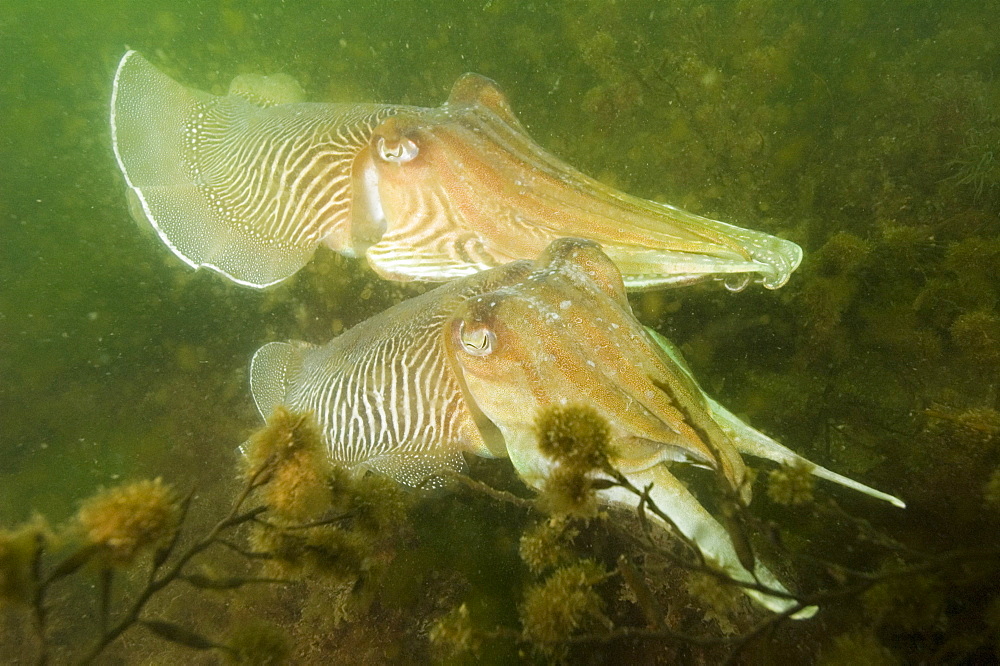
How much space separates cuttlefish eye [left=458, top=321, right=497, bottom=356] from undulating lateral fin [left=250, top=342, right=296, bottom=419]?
1.83m

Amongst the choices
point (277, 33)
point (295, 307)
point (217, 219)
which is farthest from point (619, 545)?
point (277, 33)

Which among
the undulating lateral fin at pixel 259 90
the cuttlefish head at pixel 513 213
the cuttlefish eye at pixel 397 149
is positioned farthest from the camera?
the undulating lateral fin at pixel 259 90

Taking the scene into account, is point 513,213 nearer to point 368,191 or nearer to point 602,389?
point 368,191

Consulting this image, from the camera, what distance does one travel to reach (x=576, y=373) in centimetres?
214

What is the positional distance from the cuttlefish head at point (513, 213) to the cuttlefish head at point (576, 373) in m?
0.48

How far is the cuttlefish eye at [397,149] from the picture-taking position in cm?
311

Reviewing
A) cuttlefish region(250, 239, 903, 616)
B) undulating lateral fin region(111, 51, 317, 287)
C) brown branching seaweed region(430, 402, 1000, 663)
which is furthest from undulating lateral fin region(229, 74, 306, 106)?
brown branching seaweed region(430, 402, 1000, 663)

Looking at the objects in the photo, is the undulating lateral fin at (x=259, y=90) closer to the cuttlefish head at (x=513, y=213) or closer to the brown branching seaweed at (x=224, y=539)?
the cuttlefish head at (x=513, y=213)

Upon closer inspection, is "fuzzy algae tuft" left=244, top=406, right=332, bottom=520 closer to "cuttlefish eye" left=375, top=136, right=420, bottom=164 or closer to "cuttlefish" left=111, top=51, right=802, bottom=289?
"cuttlefish" left=111, top=51, right=802, bottom=289

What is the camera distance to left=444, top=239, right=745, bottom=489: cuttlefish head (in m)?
2.04

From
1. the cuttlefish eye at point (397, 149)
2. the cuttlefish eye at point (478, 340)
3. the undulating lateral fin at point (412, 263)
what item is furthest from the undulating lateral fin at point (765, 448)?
the cuttlefish eye at point (397, 149)

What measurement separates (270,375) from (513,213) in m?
2.37

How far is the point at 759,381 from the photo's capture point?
4664 mm

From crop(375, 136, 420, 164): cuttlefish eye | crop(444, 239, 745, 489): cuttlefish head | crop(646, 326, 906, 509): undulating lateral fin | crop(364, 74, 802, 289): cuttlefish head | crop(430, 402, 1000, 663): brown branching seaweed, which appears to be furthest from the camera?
crop(375, 136, 420, 164): cuttlefish eye
